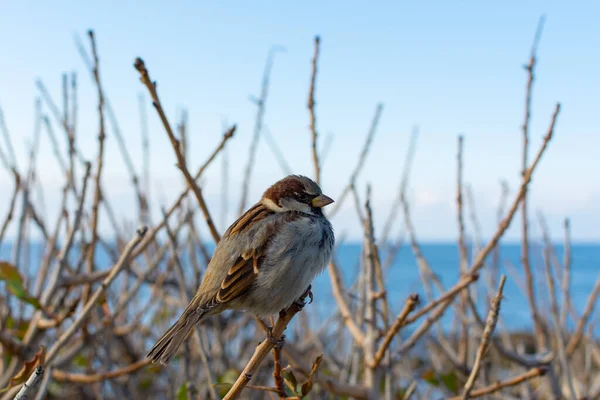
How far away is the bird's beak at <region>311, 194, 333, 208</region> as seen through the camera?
2.41m

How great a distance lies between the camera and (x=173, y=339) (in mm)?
1846

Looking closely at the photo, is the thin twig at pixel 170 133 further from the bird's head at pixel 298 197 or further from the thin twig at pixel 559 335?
the thin twig at pixel 559 335

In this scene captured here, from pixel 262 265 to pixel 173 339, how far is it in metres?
0.41

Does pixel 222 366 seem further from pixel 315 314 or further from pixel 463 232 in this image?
pixel 463 232

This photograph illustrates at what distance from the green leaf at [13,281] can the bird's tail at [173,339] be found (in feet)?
2.46

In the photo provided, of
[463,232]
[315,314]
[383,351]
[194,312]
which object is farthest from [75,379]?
[315,314]

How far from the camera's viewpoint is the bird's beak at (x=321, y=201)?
241 centimetres

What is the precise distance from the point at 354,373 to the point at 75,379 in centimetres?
122

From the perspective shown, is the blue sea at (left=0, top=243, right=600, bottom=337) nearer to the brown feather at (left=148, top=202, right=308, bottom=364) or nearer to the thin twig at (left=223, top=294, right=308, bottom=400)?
the brown feather at (left=148, top=202, right=308, bottom=364)

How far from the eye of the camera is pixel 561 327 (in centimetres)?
286

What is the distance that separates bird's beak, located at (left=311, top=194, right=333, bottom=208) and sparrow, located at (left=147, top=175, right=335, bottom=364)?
176 millimetres

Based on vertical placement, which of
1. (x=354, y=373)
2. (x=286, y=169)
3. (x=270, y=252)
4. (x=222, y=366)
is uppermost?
(x=286, y=169)

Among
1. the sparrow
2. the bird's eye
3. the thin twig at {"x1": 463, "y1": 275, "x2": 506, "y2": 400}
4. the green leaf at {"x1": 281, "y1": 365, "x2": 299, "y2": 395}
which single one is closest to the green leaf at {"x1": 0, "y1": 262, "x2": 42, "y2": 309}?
the sparrow

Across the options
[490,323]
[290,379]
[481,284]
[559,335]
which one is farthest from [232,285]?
[481,284]
